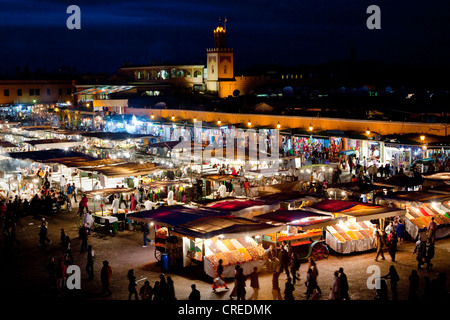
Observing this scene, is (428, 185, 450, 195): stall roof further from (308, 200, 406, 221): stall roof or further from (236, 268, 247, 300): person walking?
(236, 268, 247, 300): person walking

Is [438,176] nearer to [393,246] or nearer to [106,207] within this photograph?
[393,246]

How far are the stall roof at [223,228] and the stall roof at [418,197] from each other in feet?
14.7

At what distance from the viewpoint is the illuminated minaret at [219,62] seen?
62906mm

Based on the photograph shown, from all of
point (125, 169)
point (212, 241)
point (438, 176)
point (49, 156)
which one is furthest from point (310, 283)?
point (49, 156)

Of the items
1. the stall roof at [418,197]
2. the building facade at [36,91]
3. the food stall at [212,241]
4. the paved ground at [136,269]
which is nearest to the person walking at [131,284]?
the paved ground at [136,269]

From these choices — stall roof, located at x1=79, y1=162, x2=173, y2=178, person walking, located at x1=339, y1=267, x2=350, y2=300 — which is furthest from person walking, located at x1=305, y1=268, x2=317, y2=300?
stall roof, located at x1=79, y1=162, x2=173, y2=178

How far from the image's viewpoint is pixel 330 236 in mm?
13609

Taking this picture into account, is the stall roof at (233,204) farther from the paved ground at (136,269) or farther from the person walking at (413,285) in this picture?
the person walking at (413,285)

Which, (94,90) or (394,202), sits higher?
(94,90)

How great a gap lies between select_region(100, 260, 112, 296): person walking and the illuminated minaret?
173 ft

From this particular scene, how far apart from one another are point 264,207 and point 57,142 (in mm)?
18153

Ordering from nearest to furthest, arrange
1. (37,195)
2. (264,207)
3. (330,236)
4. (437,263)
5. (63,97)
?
(437,263)
(330,236)
(264,207)
(37,195)
(63,97)

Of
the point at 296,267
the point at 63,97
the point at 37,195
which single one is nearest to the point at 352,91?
the point at 63,97
